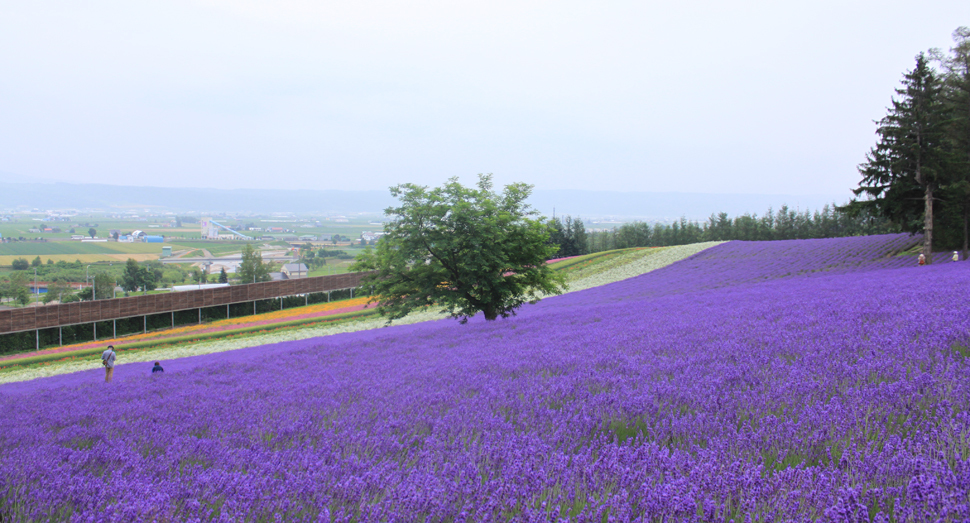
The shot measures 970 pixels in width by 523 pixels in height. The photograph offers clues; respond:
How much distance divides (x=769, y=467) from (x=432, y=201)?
18.0m

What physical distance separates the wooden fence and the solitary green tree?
26701 mm

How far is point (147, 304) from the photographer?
38.7m

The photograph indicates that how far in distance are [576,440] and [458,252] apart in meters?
16.6

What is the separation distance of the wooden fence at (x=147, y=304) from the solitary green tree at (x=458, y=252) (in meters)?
26.7

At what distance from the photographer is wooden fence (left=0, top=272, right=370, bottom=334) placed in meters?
33.1

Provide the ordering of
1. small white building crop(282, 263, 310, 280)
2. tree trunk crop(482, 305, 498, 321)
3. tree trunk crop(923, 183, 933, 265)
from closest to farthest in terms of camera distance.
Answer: tree trunk crop(482, 305, 498, 321), tree trunk crop(923, 183, 933, 265), small white building crop(282, 263, 310, 280)

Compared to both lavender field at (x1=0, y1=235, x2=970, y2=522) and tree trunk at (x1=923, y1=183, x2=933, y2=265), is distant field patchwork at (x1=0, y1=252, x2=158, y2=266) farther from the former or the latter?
tree trunk at (x1=923, y1=183, x2=933, y2=265)

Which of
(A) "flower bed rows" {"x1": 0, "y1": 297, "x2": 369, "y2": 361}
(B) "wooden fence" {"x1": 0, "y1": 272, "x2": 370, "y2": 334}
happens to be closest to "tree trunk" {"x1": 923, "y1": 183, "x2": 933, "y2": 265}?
(A) "flower bed rows" {"x1": 0, "y1": 297, "x2": 369, "y2": 361}

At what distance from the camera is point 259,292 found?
46.2 m

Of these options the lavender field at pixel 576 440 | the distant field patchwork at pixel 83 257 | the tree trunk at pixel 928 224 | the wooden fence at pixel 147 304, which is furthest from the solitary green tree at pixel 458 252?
the distant field patchwork at pixel 83 257

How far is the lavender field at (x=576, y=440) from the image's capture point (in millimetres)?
2264

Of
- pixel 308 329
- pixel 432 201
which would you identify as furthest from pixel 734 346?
pixel 308 329

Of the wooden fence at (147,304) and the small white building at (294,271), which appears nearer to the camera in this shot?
the wooden fence at (147,304)

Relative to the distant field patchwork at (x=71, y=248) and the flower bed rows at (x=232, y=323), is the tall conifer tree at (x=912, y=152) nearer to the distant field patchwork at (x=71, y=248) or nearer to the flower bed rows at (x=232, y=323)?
the flower bed rows at (x=232, y=323)
